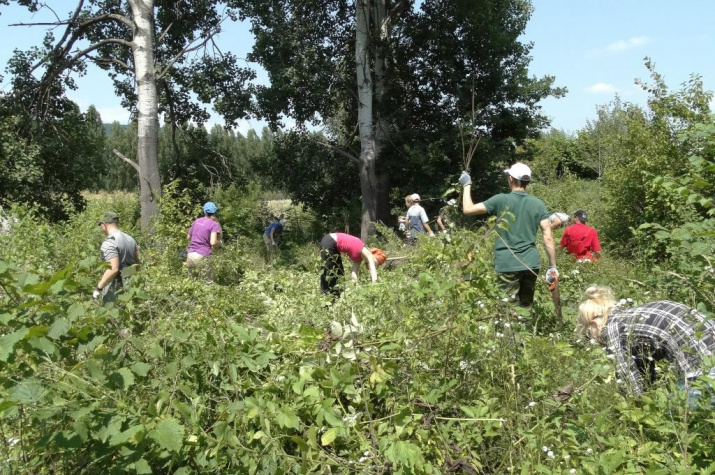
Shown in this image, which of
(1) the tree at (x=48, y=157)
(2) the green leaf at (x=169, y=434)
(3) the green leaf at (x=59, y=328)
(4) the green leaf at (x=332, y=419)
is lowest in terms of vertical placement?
(4) the green leaf at (x=332, y=419)

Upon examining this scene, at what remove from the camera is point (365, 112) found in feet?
44.7

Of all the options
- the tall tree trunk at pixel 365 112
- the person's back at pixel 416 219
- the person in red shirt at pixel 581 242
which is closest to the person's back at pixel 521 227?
the person in red shirt at pixel 581 242

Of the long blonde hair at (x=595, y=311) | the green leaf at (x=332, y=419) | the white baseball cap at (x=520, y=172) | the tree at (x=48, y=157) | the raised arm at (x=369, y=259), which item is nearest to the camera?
the green leaf at (x=332, y=419)

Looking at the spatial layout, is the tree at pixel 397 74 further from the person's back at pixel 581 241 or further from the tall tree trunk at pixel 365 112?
the person's back at pixel 581 241

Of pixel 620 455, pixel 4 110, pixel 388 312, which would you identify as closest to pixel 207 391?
pixel 388 312

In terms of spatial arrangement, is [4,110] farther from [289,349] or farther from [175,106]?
[289,349]

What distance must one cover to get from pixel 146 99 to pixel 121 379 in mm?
9722

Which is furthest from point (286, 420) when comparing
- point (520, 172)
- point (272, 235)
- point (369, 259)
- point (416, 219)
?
point (272, 235)

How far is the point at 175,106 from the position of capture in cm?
1401

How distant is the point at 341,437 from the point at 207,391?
2.07 feet

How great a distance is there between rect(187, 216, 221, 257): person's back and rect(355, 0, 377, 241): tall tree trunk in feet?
18.9

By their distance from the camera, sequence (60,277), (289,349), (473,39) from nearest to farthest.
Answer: (60,277) → (289,349) → (473,39)

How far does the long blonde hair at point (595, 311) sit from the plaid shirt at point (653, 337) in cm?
14

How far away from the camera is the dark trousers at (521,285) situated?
478cm
